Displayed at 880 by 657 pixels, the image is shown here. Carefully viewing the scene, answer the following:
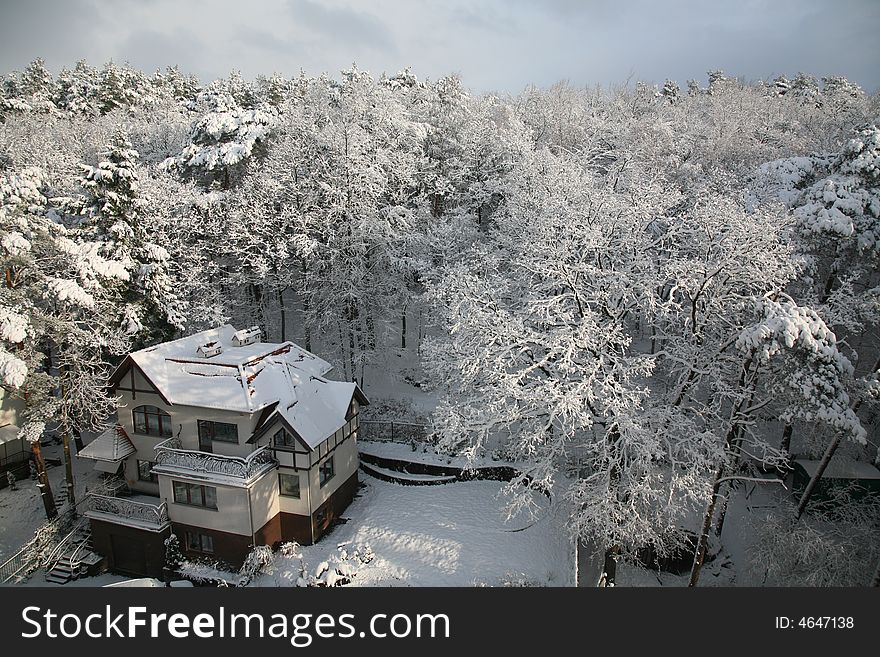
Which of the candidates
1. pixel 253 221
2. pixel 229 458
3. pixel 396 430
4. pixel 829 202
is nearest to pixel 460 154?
pixel 253 221

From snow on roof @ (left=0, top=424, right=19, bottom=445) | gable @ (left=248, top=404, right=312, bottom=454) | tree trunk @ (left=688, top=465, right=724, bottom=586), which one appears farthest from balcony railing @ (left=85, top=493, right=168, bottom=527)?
tree trunk @ (left=688, top=465, right=724, bottom=586)

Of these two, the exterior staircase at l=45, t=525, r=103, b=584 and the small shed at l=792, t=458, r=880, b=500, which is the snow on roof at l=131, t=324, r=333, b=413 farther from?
the small shed at l=792, t=458, r=880, b=500

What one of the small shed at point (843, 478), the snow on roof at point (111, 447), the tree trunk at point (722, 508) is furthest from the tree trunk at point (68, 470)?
the small shed at point (843, 478)

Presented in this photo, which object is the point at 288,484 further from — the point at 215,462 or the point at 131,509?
the point at 131,509

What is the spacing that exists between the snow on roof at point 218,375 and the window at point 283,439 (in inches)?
49.2

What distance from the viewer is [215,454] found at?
A: 18844 mm

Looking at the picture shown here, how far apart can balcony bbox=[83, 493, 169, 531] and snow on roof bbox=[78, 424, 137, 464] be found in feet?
4.81

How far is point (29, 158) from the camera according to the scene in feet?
116

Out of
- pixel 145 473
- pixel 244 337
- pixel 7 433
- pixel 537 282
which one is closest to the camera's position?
pixel 537 282

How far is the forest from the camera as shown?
14.8 metres

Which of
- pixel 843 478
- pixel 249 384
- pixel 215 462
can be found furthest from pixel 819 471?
pixel 215 462

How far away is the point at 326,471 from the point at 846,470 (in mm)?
20200
